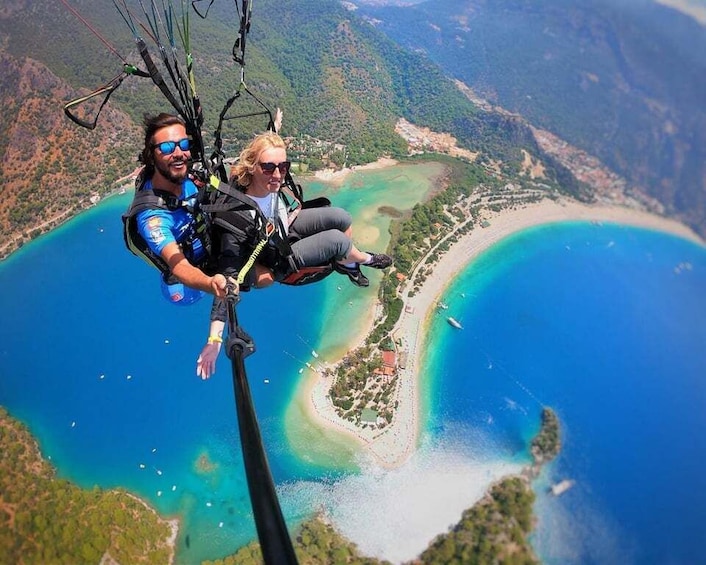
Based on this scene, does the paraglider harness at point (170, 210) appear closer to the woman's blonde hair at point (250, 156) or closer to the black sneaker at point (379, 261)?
the woman's blonde hair at point (250, 156)

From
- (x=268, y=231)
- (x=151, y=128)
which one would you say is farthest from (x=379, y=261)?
(x=151, y=128)

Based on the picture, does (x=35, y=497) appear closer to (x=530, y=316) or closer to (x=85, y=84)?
(x=530, y=316)

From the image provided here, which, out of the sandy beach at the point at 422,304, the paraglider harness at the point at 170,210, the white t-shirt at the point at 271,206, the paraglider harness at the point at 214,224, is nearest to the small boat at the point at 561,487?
the sandy beach at the point at 422,304

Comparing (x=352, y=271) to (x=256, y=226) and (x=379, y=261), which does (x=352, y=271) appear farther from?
(x=256, y=226)

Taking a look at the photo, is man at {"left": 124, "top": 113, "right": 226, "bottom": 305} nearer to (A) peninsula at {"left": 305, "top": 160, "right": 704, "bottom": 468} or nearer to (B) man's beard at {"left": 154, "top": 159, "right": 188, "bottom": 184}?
(B) man's beard at {"left": 154, "top": 159, "right": 188, "bottom": 184}

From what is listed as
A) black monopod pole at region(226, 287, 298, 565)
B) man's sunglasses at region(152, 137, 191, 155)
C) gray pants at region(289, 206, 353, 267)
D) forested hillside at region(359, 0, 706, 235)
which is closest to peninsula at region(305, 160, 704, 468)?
forested hillside at region(359, 0, 706, 235)

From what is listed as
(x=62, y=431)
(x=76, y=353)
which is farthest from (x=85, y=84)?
→ (x=62, y=431)
